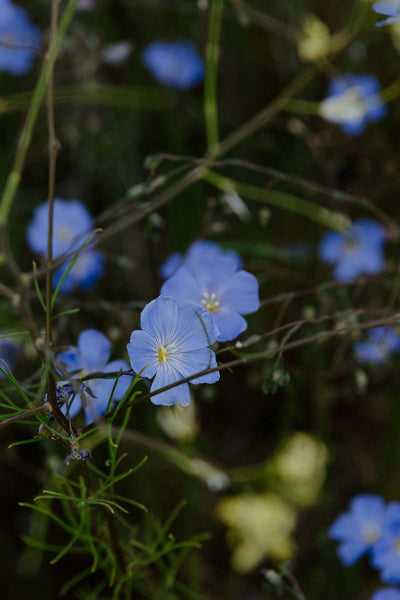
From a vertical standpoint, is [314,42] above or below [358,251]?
above

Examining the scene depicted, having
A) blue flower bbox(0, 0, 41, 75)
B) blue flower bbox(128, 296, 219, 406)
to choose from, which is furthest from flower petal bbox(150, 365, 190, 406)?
blue flower bbox(0, 0, 41, 75)

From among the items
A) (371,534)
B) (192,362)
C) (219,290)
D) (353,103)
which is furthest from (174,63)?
(371,534)

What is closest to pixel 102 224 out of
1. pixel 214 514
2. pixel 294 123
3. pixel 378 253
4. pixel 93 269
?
pixel 93 269

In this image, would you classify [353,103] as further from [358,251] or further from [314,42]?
[358,251]

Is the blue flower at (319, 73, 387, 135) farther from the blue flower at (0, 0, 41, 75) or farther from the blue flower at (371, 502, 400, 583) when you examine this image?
the blue flower at (371, 502, 400, 583)

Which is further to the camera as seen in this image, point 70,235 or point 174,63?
point 174,63

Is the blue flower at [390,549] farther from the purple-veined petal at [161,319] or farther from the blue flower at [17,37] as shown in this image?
the blue flower at [17,37]
